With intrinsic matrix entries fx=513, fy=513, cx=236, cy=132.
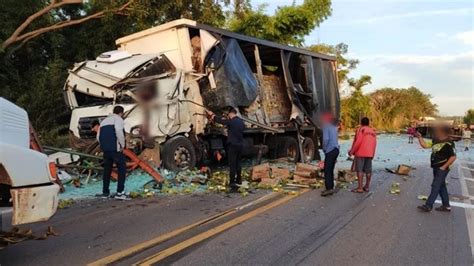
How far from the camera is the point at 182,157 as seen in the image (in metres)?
11.1

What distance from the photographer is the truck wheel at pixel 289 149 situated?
49.7ft

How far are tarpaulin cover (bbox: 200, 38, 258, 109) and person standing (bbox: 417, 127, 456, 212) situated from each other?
200 inches

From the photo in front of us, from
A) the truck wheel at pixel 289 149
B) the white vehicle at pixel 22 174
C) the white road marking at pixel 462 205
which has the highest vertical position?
the white vehicle at pixel 22 174

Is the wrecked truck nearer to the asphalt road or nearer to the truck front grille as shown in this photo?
the truck front grille

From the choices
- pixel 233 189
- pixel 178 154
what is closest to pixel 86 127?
pixel 178 154

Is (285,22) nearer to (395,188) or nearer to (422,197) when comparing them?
(395,188)

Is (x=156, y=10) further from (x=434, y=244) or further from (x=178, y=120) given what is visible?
(x=434, y=244)

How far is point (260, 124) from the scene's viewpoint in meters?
13.4

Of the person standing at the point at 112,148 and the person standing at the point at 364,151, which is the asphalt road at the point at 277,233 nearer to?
the person standing at the point at 112,148

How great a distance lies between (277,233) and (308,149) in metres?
10.4

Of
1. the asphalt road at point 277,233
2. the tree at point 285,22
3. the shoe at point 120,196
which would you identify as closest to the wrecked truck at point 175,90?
the shoe at point 120,196

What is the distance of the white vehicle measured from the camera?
4215mm

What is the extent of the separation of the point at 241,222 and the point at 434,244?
7.89 ft

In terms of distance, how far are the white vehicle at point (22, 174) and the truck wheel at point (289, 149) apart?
10887mm
